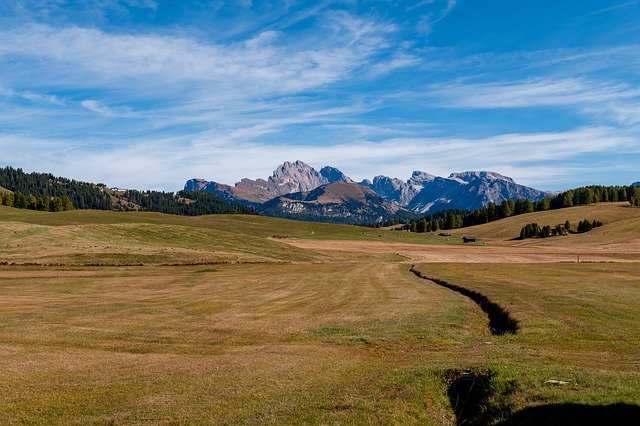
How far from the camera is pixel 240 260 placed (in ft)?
307

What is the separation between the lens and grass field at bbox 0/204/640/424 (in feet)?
61.1

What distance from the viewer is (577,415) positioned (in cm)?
1720

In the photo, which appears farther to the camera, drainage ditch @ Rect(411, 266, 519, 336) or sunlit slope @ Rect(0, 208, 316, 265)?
sunlit slope @ Rect(0, 208, 316, 265)

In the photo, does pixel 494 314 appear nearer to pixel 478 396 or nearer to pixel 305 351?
pixel 305 351

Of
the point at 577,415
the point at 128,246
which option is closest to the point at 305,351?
the point at 577,415

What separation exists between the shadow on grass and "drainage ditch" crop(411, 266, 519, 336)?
598 inches

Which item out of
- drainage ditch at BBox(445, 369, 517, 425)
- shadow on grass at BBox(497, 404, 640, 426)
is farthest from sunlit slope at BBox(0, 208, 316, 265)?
shadow on grass at BBox(497, 404, 640, 426)

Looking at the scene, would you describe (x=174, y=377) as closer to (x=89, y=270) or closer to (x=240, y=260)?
(x=89, y=270)

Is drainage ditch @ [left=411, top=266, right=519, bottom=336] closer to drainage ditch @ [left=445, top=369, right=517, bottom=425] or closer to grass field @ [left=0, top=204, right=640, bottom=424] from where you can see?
grass field @ [left=0, top=204, right=640, bottom=424]

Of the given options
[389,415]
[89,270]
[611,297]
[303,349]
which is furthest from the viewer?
[89,270]

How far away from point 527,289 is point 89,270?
198ft

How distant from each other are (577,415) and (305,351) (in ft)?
47.4

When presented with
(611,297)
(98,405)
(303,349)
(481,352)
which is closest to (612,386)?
(481,352)

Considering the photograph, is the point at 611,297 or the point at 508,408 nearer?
the point at 508,408
